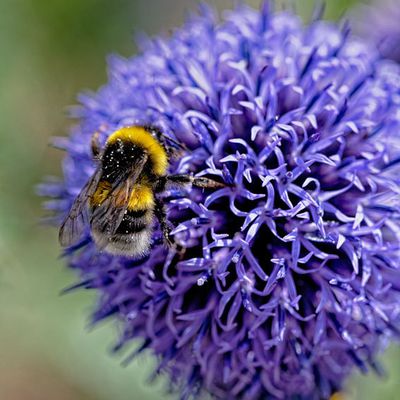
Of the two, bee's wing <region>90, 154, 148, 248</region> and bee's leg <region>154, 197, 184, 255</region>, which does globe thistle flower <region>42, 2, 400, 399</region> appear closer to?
bee's leg <region>154, 197, 184, 255</region>

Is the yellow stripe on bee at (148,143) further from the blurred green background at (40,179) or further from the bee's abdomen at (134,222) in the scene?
the blurred green background at (40,179)

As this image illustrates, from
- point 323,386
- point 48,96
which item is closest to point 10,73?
point 48,96

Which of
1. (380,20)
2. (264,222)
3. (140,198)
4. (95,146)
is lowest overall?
(264,222)

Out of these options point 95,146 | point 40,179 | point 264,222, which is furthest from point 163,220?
point 40,179

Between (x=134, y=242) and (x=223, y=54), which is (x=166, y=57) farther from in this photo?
(x=134, y=242)

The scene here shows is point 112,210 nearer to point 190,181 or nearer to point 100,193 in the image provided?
point 100,193

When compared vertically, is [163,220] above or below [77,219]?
below
